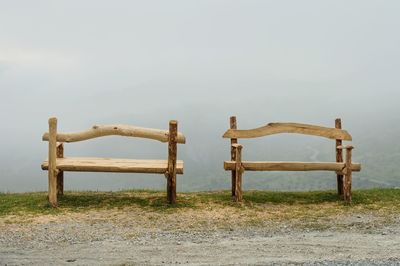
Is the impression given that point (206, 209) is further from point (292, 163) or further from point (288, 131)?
point (288, 131)

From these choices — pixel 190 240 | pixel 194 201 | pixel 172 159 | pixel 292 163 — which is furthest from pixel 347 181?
pixel 190 240

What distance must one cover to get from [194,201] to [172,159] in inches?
56.1

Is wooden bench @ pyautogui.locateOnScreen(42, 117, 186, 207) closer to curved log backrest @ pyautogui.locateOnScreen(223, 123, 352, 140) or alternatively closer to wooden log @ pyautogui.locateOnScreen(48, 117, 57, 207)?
wooden log @ pyautogui.locateOnScreen(48, 117, 57, 207)

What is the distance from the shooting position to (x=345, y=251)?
798 centimetres

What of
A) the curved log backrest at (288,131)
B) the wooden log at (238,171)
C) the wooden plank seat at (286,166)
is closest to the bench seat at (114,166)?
the wooden log at (238,171)

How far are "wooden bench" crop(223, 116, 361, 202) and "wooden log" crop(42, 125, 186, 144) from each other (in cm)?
176

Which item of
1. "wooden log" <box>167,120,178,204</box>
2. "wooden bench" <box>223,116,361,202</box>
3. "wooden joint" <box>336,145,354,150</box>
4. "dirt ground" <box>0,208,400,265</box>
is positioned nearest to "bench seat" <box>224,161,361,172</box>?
"wooden bench" <box>223,116,361,202</box>

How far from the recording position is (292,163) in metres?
12.8

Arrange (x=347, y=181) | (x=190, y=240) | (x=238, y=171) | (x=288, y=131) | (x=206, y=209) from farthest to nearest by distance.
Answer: (x=288, y=131), (x=347, y=181), (x=238, y=171), (x=206, y=209), (x=190, y=240)

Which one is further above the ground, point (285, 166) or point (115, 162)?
point (115, 162)

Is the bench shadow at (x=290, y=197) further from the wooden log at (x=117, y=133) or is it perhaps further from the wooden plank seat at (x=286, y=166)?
the wooden log at (x=117, y=133)

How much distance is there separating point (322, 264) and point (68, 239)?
4716mm

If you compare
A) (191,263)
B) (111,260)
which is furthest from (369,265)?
(111,260)

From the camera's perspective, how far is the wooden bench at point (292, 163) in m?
12.8
